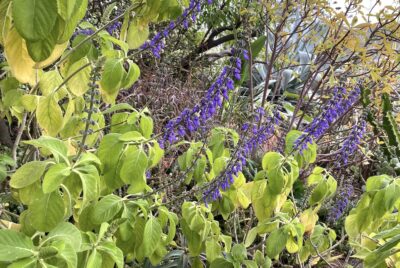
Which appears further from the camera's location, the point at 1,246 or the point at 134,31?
the point at 134,31

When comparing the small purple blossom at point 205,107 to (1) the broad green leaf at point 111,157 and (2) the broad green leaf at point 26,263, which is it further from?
(2) the broad green leaf at point 26,263

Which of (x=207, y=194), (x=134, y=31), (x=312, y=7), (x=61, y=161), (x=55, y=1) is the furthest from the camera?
(x=312, y=7)

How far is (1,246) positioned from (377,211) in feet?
4.38

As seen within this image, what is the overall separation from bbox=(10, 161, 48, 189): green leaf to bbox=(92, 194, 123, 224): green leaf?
0.80 feet

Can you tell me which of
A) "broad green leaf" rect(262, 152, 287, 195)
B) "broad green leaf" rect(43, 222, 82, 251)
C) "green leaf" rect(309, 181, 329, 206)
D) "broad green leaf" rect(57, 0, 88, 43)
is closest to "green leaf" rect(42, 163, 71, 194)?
"broad green leaf" rect(43, 222, 82, 251)

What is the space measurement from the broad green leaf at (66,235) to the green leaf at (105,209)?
204 mm

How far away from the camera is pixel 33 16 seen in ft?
1.84

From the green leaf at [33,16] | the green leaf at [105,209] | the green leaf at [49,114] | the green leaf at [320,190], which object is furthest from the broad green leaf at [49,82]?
the green leaf at [320,190]

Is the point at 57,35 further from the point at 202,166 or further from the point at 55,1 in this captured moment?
the point at 202,166

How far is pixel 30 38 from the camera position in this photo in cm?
57

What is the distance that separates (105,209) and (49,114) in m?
0.31

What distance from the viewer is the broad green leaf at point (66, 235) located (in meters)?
1.10

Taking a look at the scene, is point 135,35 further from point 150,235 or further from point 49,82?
point 150,235

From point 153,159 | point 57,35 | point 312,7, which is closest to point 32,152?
point 153,159
